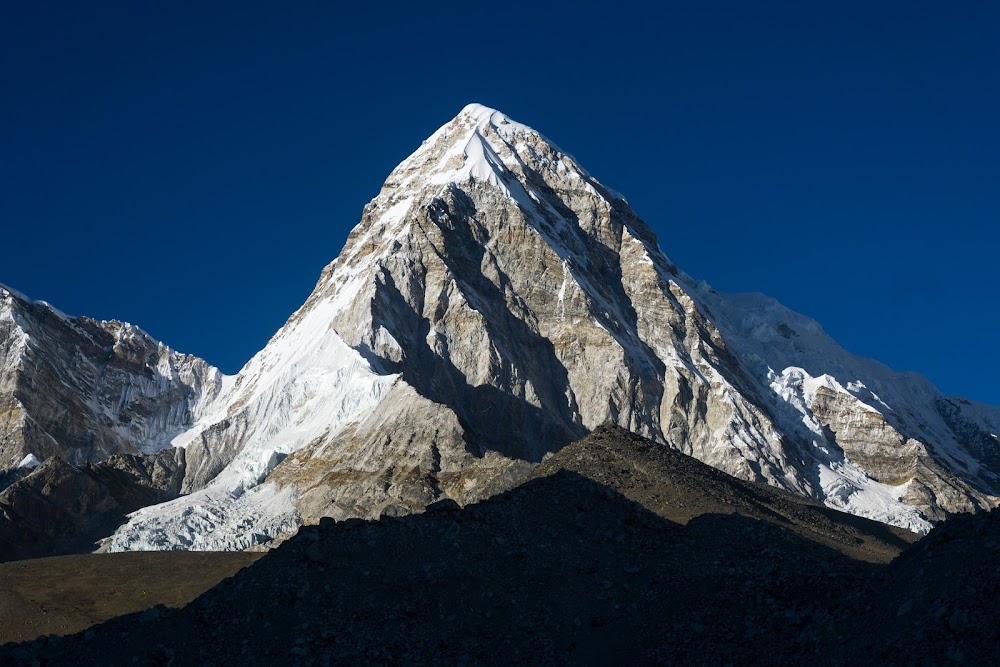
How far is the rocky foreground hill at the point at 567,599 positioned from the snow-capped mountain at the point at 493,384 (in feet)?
136

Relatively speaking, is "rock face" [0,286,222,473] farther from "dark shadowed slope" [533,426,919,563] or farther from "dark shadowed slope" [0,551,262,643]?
"dark shadowed slope" [533,426,919,563]

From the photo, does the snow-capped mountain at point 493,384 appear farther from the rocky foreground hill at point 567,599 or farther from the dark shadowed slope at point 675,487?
the rocky foreground hill at point 567,599

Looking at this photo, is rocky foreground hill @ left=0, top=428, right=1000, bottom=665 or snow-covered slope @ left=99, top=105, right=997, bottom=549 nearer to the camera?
rocky foreground hill @ left=0, top=428, right=1000, bottom=665

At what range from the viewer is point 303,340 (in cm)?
14212

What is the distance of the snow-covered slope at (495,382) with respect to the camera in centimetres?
10150

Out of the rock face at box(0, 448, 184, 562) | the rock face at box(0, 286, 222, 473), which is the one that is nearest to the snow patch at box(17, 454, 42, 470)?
the rock face at box(0, 286, 222, 473)

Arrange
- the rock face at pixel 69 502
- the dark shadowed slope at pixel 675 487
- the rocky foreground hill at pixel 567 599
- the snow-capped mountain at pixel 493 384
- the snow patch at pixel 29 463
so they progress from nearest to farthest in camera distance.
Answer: the rocky foreground hill at pixel 567 599, the dark shadowed slope at pixel 675 487, the rock face at pixel 69 502, the snow-capped mountain at pixel 493 384, the snow patch at pixel 29 463

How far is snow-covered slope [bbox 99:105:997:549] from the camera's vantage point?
102m

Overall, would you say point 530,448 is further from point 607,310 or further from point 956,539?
point 956,539

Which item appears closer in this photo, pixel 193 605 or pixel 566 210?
pixel 193 605

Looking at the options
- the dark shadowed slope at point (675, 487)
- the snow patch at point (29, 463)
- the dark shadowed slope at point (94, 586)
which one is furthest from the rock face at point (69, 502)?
the dark shadowed slope at point (675, 487)

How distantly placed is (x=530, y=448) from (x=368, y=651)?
297ft

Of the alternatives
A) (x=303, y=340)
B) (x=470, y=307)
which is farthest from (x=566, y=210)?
(x=303, y=340)

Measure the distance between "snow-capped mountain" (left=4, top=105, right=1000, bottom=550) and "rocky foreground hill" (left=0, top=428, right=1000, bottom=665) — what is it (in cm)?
4139
